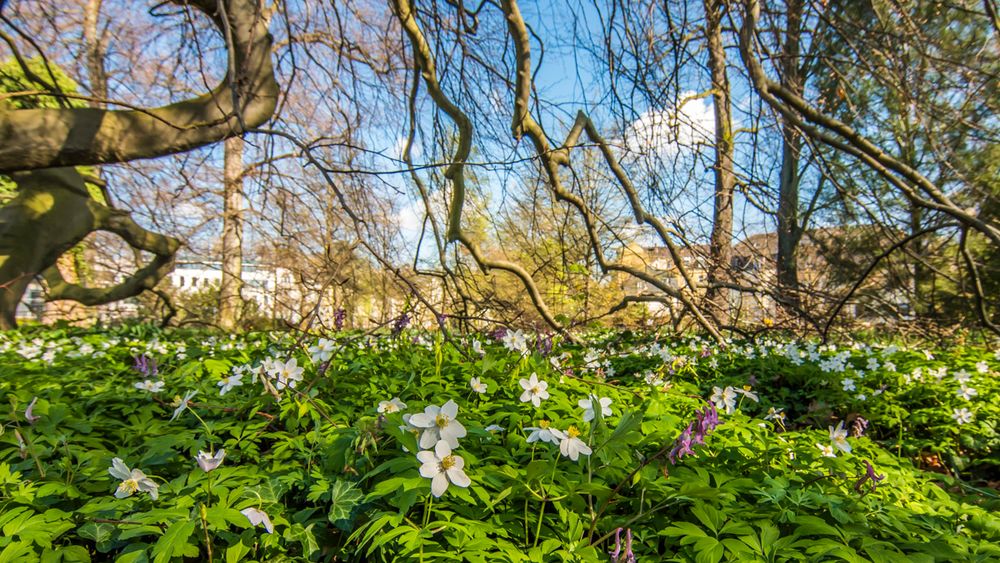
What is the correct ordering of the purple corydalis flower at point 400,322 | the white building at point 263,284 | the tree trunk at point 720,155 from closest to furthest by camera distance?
1. the purple corydalis flower at point 400,322
2. the tree trunk at point 720,155
3. the white building at point 263,284

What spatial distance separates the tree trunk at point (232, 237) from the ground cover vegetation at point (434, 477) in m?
4.24

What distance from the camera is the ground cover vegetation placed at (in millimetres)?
1009

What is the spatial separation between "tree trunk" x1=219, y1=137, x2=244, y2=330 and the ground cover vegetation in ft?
13.9

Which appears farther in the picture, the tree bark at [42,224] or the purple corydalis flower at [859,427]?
the tree bark at [42,224]

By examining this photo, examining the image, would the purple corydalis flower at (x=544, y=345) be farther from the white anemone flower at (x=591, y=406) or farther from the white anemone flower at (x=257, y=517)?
the white anemone flower at (x=257, y=517)

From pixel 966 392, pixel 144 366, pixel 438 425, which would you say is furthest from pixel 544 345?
pixel 966 392

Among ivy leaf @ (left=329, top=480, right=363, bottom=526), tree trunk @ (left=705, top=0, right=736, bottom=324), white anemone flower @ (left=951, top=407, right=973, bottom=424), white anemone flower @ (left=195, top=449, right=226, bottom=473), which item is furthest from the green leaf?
white anemone flower @ (left=951, top=407, right=973, bottom=424)

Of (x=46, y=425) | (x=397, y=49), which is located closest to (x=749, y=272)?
(x=397, y=49)

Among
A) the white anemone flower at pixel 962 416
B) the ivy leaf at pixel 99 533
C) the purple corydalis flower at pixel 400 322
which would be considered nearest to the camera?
the ivy leaf at pixel 99 533

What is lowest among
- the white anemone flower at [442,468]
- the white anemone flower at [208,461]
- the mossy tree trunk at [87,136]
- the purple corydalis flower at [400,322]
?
the white anemone flower at [208,461]

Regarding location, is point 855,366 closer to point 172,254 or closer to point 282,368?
point 282,368

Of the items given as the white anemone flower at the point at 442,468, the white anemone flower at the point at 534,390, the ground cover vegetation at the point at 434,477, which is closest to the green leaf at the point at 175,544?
the ground cover vegetation at the point at 434,477

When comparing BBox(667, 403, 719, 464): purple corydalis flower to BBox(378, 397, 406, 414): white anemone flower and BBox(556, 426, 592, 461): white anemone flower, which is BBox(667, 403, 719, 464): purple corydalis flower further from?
BBox(378, 397, 406, 414): white anemone flower

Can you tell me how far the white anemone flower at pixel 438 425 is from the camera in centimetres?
103
